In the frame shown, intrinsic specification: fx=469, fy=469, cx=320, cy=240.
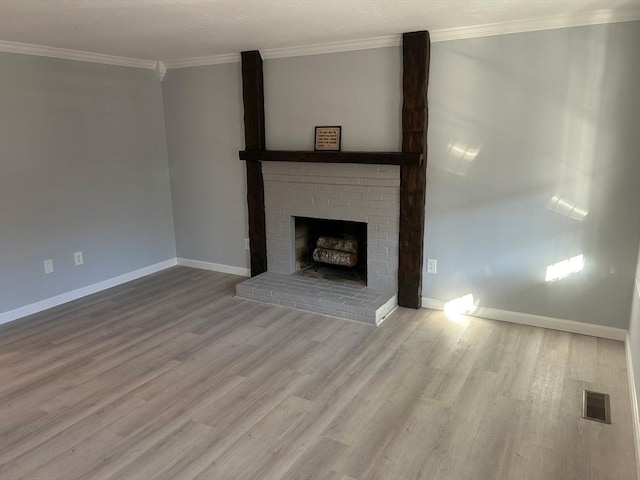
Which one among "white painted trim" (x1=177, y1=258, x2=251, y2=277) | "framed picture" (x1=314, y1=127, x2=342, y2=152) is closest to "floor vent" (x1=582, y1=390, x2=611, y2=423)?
"framed picture" (x1=314, y1=127, x2=342, y2=152)

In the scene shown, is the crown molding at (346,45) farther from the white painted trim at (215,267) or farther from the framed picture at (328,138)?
the white painted trim at (215,267)

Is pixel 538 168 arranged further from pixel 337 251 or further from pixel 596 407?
pixel 337 251

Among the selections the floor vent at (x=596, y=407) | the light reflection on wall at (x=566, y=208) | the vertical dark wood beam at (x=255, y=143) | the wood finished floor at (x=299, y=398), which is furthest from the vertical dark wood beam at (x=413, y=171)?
the floor vent at (x=596, y=407)

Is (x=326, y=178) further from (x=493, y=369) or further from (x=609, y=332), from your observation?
(x=609, y=332)

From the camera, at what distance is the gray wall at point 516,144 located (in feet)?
9.77

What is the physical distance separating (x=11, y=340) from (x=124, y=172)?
5.93 ft

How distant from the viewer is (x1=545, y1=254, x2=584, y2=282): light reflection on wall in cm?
320

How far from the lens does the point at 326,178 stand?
3965 mm

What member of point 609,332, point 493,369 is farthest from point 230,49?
point 609,332

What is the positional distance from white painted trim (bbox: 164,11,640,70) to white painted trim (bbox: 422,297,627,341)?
196 cm

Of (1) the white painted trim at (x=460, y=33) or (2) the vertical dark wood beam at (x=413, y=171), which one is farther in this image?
(2) the vertical dark wood beam at (x=413, y=171)

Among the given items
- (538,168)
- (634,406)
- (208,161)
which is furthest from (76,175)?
(634,406)

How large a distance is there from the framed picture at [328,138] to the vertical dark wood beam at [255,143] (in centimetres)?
58

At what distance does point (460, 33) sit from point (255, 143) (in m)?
1.93
